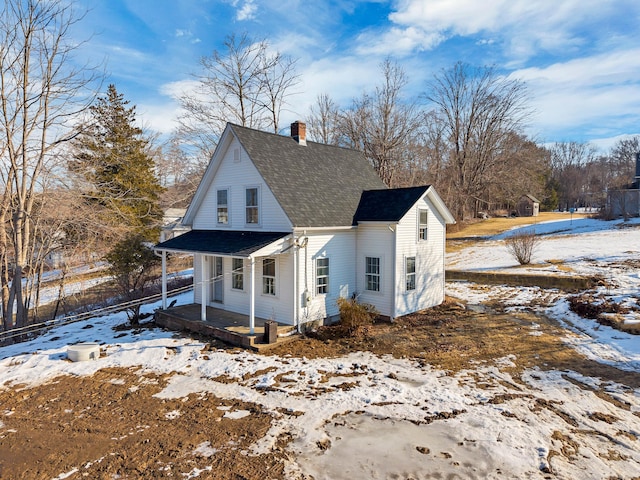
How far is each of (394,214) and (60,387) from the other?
33.7ft

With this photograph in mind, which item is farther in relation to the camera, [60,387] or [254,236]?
[254,236]

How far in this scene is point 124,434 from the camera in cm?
643

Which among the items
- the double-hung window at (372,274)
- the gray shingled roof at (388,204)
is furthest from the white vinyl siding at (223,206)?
the double-hung window at (372,274)

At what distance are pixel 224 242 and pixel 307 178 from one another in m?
3.76

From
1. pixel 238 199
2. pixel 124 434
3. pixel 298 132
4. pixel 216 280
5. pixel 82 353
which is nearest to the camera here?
pixel 124 434

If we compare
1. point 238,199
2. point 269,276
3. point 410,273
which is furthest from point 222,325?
point 410,273

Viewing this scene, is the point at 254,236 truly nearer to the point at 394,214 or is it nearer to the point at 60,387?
the point at 394,214

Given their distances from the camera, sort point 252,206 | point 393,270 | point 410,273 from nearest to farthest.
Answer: point 393,270 < point 252,206 < point 410,273

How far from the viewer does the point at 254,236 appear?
1266 centimetres

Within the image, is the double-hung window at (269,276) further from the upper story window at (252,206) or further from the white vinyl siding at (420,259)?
the white vinyl siding at (420,259)

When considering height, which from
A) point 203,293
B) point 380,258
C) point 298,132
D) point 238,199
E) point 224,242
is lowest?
point 203,293

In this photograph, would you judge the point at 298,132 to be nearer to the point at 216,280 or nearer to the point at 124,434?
the point at 216,280

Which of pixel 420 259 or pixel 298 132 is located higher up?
pixel 298 132

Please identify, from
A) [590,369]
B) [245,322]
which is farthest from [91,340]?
[590,369]
